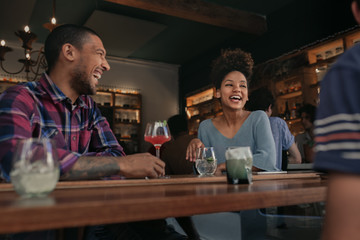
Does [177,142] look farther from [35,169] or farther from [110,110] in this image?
[110,110]

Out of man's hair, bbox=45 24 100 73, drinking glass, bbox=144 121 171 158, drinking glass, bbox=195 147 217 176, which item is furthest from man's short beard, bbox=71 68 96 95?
drinking glass, bbox=195 147 217 176

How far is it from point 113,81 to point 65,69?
21.3 ft

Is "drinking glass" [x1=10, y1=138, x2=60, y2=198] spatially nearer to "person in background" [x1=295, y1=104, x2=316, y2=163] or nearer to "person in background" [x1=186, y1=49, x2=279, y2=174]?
"person in background" [x1=186, y1=49, x2=279, y2=174]

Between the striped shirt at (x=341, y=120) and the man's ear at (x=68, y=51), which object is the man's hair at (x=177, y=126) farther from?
the striped shirt at (x=341, y=120)

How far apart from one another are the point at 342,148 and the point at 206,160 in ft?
3.56

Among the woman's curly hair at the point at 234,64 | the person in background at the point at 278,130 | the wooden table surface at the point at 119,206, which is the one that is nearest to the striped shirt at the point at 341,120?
the wooden table surface at the point at 119,206

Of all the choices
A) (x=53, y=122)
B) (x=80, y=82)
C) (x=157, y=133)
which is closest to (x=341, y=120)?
(x=157, y=133)

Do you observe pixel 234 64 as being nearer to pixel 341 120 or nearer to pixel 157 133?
pixel 157 133

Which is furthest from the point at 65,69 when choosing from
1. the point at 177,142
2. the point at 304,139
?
the point at 304,139

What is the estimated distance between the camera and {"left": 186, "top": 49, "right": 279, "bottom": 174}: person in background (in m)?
2.03

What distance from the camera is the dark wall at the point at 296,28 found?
4.89 meters

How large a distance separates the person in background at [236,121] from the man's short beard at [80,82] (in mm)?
920

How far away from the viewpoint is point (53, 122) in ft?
4.90

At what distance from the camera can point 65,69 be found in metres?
1.71
